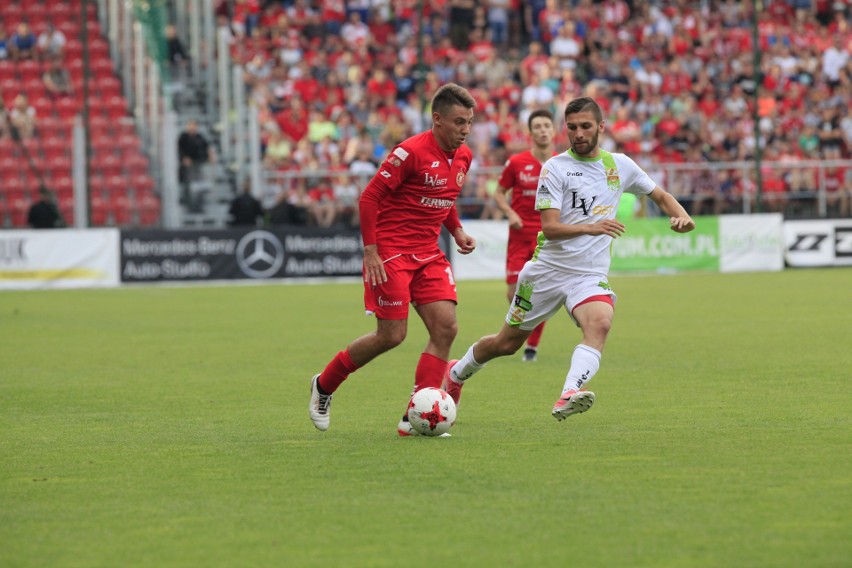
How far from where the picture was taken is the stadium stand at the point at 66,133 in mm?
29297

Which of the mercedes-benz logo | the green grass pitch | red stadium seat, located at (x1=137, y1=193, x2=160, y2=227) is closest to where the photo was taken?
the green grass pitch

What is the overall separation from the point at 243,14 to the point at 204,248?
27.6ft

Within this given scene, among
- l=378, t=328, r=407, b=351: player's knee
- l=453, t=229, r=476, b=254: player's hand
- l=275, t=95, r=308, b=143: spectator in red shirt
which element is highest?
l=275, t=95, r=308, b=143: spectator in red shirt

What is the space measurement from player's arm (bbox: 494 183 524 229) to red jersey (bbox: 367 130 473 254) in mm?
4815

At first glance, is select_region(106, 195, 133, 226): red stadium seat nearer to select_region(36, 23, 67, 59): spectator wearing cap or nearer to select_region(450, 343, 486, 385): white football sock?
select_region(36, 23, 67, 59): spectator wearing cap

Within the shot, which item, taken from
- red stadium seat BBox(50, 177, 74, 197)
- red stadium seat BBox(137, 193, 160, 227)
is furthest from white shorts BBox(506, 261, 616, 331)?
red stadium seat BBox(50, 177, 74, 197)

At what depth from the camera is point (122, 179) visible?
2956 centimetres

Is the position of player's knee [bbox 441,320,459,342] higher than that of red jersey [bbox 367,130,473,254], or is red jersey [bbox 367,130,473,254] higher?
red jersey [bbox 367,130,473,254]

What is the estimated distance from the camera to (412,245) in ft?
29.1

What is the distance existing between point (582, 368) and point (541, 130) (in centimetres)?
571

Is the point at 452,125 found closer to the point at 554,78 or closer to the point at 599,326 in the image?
the point at 599,326

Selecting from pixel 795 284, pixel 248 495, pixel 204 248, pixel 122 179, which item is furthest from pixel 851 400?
pixel 122 179

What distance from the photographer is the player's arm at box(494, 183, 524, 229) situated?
13.8m

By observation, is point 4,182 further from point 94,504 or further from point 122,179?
point 94,504
